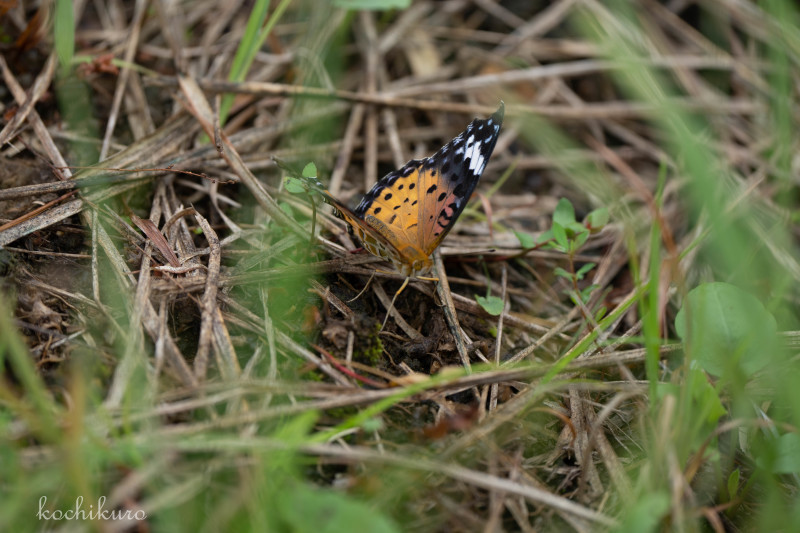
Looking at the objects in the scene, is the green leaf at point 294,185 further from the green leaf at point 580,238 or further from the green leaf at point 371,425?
the green leaf at point 580,238

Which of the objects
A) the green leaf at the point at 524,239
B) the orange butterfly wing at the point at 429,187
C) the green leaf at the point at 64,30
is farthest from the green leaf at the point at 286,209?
the green leaf at the point at 64,30

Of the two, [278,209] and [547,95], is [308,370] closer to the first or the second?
[278,209]

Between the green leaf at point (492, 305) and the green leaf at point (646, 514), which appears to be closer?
the green leaf at point (646, 514)

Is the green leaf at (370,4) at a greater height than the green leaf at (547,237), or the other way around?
the green leaf at (370,4)


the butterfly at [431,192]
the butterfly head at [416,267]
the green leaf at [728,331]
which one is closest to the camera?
the green leaf at [728,331]

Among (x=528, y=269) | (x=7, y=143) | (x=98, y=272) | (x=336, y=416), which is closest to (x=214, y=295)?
(x=98, y=272)

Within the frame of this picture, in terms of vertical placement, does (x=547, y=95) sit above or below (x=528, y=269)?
above
